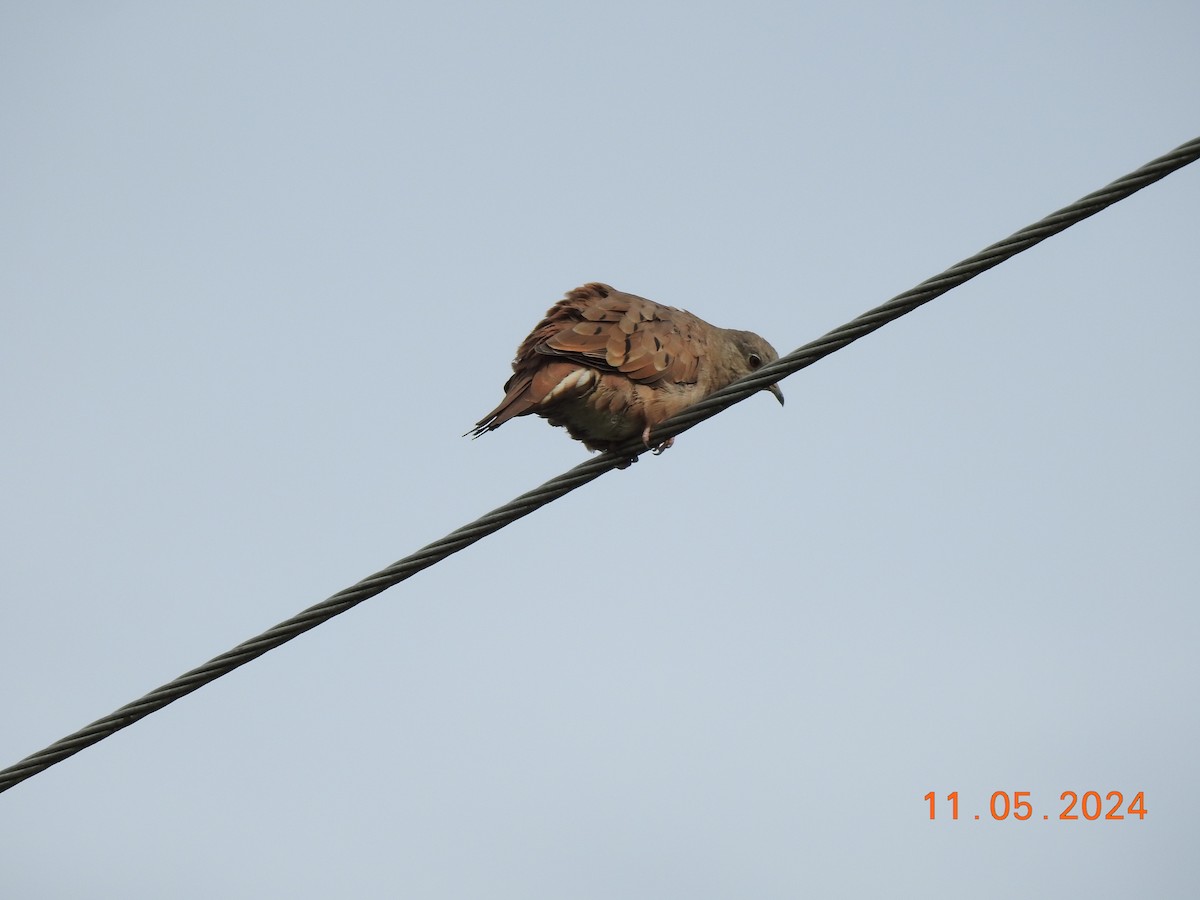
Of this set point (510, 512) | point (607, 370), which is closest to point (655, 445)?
point (607, 370)

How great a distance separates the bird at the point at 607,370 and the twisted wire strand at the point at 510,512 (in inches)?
40.9

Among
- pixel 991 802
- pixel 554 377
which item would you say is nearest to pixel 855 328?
pixel 554 377

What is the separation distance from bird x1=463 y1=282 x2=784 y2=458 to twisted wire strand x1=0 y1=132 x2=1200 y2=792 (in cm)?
104

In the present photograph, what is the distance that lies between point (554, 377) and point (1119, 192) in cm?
280

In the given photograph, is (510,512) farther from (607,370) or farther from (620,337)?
(620,337)

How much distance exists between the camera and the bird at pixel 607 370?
21.0ft

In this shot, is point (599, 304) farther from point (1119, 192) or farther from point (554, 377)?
point (1119, 192)

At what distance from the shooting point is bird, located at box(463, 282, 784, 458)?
6391 millimetres

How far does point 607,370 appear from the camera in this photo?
6.61 m

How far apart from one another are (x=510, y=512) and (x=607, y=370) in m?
1.73

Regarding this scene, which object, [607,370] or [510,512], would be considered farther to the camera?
[607,370]

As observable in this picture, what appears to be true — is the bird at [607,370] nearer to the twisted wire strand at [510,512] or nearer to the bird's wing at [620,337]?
the bird's wing at [620,337]

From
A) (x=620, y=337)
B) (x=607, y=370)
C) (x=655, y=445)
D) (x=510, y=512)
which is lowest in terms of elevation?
(x=510, y=512)

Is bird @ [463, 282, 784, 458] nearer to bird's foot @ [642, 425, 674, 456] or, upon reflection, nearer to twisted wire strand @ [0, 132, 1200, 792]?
bird's foot @ [642, 425, 674, 456]
